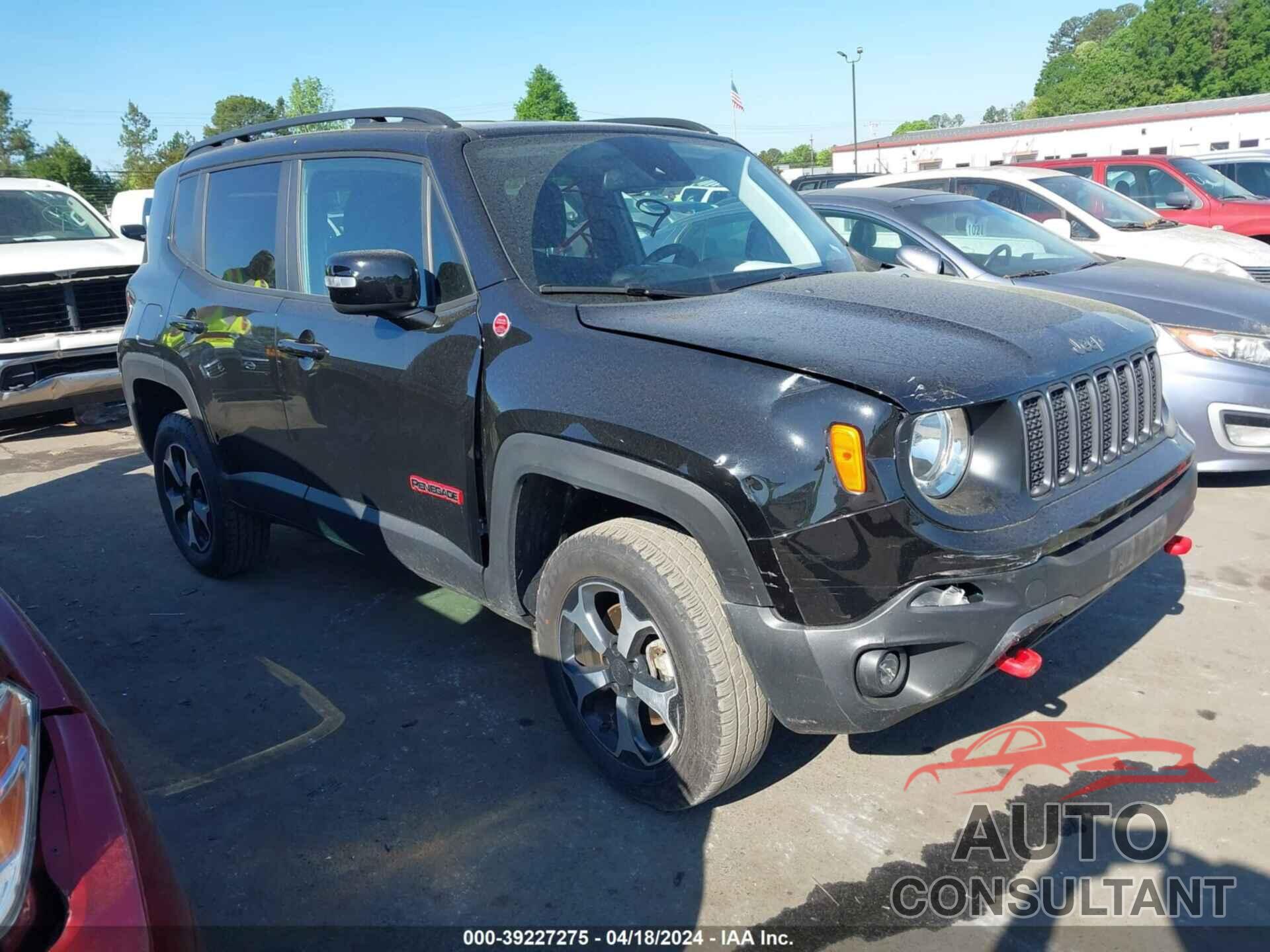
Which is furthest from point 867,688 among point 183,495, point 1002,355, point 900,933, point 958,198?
point 958,198

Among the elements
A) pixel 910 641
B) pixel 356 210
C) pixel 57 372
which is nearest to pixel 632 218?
pixel 356 210

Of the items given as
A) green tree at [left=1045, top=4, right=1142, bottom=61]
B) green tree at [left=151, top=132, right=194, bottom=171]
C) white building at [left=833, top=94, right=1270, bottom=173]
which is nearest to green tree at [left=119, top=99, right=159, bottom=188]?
green tree at [left=151, top=132, right=194, bottom=171]

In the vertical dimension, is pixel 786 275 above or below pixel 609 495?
above

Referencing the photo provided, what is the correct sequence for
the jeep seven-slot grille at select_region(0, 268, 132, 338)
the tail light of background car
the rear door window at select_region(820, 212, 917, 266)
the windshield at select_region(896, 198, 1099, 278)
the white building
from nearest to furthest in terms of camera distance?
1. the tail light of background car
2. the windshield at select_region(896, 198, 1099, 278)
3. the rear door window at select_region(820, 212, 917, 266)
4. the jeep seven-slot grille at select_region(0, 268, 132, 338)
5. the white building

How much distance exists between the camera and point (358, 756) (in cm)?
344

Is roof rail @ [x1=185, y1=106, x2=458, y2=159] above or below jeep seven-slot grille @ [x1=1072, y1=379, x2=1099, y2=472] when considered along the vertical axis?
above

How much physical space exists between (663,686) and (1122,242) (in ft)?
22.5

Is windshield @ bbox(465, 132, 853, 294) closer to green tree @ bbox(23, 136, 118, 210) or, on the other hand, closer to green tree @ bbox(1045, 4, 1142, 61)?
green tree @ bbox(23, 136, 118, 210)

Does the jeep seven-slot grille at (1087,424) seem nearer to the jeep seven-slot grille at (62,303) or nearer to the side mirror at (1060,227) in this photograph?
the side mirror at (1060,227)

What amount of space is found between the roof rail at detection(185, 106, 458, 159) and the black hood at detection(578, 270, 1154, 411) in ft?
3.80

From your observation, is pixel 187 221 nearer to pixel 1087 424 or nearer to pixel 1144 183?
pixel 1087 424

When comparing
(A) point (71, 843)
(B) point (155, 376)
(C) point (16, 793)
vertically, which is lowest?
(A) point (71, 843)

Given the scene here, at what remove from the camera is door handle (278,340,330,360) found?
3.77 metres

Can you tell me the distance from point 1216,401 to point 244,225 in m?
4.83
